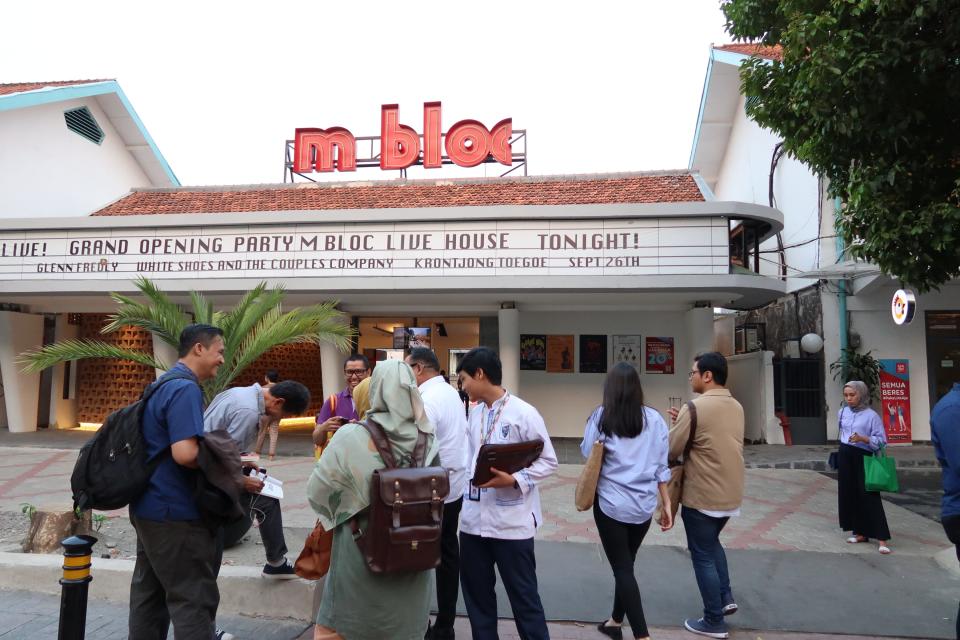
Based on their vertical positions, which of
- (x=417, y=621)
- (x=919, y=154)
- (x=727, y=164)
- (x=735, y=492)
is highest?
(x=727, y=164)

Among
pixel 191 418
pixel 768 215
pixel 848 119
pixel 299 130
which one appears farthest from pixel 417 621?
pixel 299 130

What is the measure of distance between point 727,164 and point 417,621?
20.1m

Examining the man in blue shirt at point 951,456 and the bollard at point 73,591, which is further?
the man in blue shirt at point 951,456

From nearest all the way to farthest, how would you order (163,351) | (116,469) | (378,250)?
(116,469), (378,250), (163,351)

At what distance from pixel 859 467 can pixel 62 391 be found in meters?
17.0

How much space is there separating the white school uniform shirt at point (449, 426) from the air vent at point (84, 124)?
16983 mm

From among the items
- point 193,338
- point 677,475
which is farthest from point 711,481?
point 193,338

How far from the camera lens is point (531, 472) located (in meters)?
3.32

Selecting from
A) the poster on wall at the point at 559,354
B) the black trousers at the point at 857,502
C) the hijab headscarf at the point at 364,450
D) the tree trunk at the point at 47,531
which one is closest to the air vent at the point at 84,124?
the poster on wall at the point at 559,354

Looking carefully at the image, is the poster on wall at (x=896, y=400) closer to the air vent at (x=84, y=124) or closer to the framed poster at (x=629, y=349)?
the framed poster at (x=629, y=349)

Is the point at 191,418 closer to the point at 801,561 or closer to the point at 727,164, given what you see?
the point at 801,561

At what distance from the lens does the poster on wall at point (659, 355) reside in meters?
13.8

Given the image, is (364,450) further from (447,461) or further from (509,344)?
(509,344)

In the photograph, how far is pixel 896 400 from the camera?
12.7m
